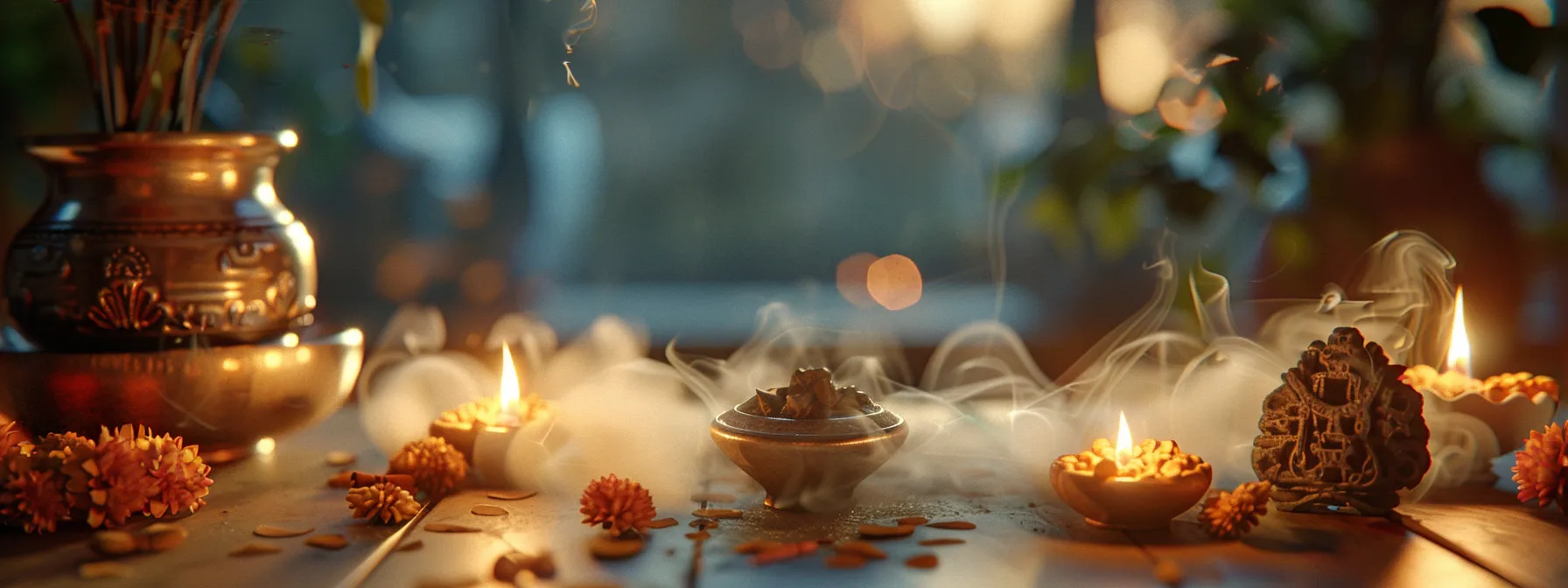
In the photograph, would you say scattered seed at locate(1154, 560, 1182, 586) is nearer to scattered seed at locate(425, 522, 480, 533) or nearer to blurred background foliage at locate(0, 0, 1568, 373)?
scattered seed at locate(425, 522, 480, 533)

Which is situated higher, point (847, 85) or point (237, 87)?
point (847, 85)

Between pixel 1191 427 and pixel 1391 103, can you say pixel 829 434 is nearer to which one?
pixel 1191 427

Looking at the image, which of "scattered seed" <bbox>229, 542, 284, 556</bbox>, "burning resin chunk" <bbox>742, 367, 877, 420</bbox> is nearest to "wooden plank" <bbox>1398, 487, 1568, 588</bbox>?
"burning resin chunk" <bbox>742, 367, 877, 420</bbox>

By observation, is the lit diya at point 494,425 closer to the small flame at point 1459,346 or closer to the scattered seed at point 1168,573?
the scattered seed at point 1168,573

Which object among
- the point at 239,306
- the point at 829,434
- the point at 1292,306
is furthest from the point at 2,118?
the point at 1292,306

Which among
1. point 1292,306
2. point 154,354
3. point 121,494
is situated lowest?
point 121,494

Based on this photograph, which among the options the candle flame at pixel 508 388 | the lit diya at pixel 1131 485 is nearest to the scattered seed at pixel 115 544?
the candle flame at pixel 508 388
